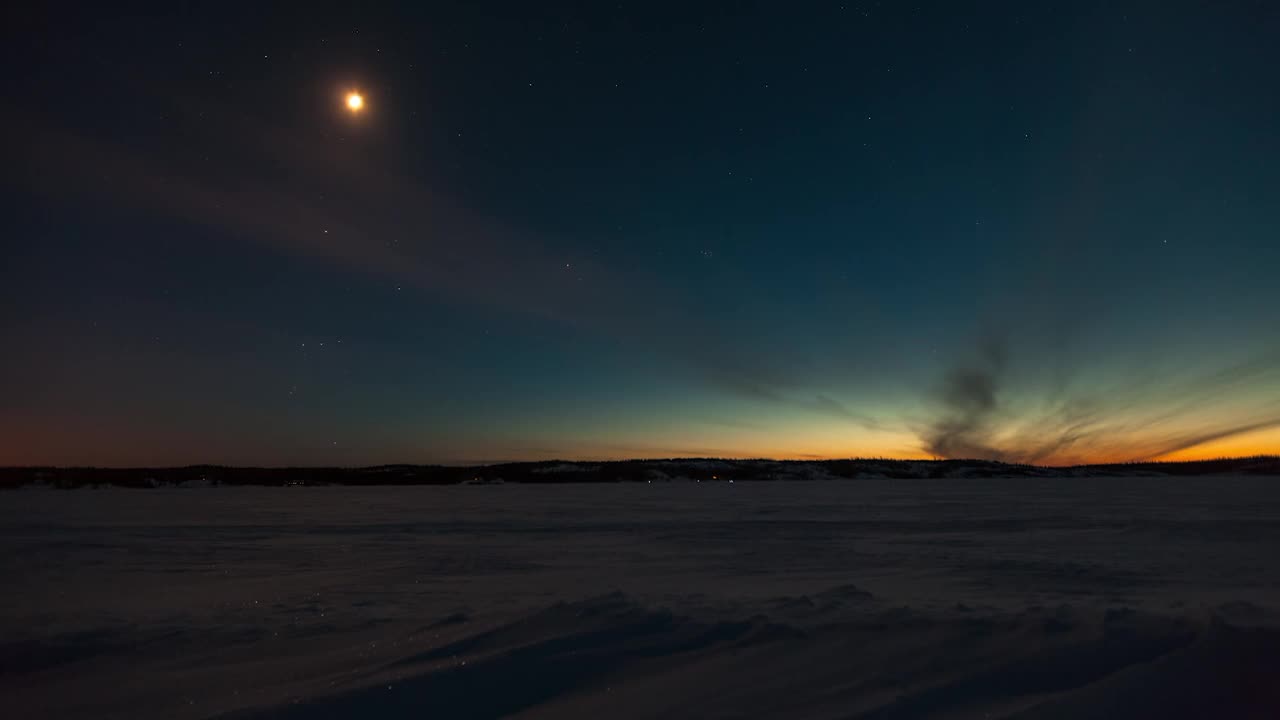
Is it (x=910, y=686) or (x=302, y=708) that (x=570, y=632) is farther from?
(x=910, y=686)

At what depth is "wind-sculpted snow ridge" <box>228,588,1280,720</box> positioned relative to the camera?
4.27m

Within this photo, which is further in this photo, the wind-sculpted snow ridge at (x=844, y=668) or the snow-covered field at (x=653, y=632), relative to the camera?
the snow-covered field at (x=653, y=632)

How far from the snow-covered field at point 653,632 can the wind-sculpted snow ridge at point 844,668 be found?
0.02 m

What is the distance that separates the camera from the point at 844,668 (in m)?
4.93

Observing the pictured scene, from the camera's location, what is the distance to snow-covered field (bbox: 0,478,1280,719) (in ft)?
14.7

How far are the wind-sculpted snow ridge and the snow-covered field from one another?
0.07 feet

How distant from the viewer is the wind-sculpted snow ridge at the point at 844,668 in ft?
14.0

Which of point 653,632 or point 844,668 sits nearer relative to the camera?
point 844,668

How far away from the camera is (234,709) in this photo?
4461 mm

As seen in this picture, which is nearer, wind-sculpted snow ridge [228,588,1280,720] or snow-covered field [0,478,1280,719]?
wind-sculpted snow ridge [228,588,1280,720]

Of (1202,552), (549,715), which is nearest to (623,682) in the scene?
(549,715)

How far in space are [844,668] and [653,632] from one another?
66.2 inches

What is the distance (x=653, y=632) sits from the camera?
5.96 metres

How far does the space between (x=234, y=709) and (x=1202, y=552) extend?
1314 centimetres
